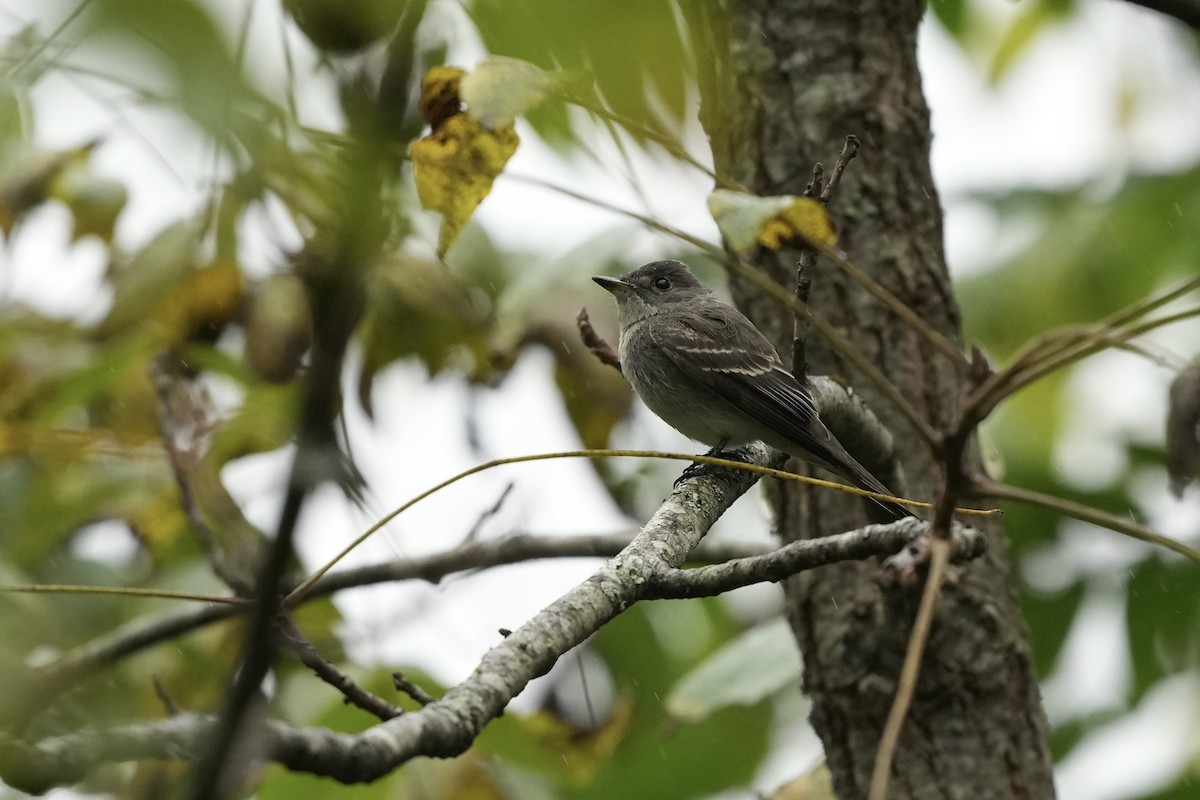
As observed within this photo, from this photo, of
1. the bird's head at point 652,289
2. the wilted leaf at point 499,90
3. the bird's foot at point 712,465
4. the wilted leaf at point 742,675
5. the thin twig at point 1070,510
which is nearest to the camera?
the wilted leaf at point 499,90

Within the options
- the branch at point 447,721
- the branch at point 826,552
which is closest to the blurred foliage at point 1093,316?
the branch at point 447,721

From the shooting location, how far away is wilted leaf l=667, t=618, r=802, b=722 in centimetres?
439

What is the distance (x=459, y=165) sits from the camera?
8.07 ft

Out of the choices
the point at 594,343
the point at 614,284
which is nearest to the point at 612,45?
the point at 594,343

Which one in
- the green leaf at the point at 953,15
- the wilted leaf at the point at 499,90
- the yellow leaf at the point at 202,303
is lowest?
the wilted leaf at the point at 499,90

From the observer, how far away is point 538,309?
192 inches

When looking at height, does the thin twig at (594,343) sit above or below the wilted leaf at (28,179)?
below

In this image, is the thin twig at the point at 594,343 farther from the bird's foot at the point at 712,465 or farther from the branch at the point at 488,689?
the branch at the point at 488,689

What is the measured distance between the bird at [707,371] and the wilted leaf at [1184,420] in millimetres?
2006

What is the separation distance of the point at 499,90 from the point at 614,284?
470cm

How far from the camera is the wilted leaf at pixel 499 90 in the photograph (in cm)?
186

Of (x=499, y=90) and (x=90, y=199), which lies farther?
(x=90, y=199)

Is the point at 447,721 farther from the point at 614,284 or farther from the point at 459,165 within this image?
the point at 614,284

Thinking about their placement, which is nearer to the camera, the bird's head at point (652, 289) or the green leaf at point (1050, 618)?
the green leaf at point (1050, 618)
